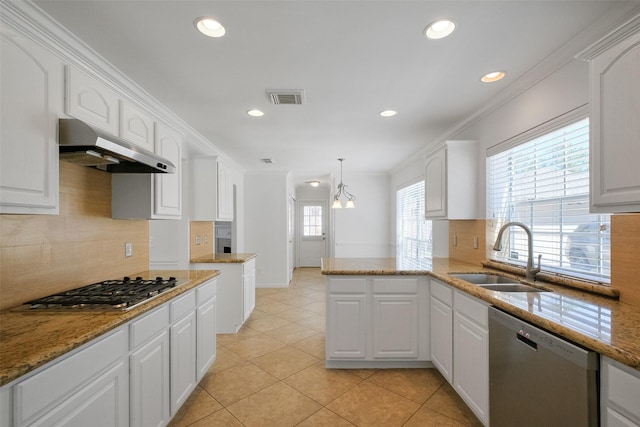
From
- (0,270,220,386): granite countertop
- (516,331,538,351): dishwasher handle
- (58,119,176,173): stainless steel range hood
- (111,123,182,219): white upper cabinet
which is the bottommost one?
(516,331,538,351): dishwasher handle

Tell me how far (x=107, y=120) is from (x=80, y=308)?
3.77ft

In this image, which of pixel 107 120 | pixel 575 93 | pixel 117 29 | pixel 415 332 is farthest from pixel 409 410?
pixel 117 29

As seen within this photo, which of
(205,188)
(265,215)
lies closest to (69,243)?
(205,188)

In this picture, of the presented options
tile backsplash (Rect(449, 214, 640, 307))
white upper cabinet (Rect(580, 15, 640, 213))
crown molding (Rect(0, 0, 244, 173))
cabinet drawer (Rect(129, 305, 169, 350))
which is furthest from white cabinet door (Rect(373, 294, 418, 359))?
crown molding (Rect(0, 0, 244, 173))

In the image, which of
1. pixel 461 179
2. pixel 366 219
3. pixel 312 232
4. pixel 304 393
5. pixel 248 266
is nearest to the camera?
pixel 304 393

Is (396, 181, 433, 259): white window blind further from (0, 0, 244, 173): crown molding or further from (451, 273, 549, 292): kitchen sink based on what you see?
(0, 0, 244, 173): crown molding

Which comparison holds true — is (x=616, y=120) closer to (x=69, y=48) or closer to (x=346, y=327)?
(x=346, y=327)

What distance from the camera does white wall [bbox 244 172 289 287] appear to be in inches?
231

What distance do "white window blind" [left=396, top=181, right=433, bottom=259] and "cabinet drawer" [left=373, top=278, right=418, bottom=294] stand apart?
1.52m

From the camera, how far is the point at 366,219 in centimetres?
642

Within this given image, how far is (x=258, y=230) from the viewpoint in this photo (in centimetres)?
589

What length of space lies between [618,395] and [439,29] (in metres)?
1.84

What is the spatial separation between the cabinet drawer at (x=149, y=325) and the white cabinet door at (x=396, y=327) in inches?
67.4

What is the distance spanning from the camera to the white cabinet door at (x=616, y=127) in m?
1.16
